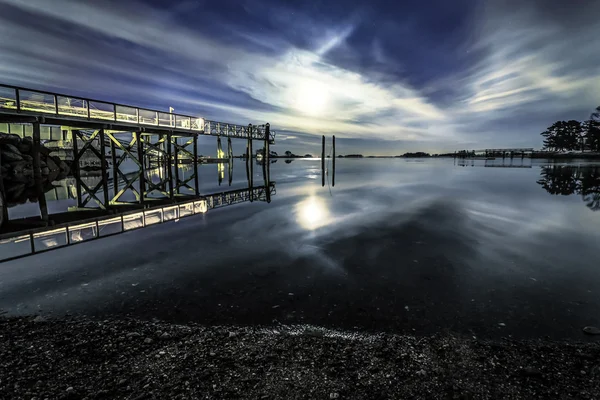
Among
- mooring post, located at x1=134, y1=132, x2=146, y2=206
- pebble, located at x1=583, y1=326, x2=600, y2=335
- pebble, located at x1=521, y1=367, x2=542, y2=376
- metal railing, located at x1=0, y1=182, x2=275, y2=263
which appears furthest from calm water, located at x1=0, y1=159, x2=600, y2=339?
mooring post, located at x1=134, y1=132, x2=146, y2=206

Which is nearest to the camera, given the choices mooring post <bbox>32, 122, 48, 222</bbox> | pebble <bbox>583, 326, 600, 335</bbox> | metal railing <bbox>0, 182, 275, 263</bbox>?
pebble <bbox>583, 326, 600, 335</bbox>

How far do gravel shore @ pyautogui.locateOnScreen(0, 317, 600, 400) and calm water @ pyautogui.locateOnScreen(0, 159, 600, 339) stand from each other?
0.41m

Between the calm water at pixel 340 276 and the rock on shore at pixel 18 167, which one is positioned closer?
the calm water at pixel 340 276

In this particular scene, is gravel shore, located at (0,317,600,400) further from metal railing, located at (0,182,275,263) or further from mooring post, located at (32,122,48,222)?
mooring post, located at (32,122,48,222)

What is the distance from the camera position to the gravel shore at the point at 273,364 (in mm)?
2930

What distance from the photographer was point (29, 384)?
9.86 feet

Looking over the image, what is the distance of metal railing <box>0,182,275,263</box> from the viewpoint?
7.79m

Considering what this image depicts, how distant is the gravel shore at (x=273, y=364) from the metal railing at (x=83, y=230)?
15.8ft

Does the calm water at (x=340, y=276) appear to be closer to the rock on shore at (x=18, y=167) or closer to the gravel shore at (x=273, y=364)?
the gravel shore at (x=273, y=364)

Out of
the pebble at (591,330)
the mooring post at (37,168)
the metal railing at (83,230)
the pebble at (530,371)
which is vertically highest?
the mooring post at (37,168)

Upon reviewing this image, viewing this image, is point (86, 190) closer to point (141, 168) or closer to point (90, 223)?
point (141, 168)

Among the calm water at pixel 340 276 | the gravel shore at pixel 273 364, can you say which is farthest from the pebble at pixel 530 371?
the calm water at pixel 340 276

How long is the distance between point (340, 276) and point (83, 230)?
9.52m

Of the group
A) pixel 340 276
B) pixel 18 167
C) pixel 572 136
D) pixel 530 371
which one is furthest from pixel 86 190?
pixel 572 136
